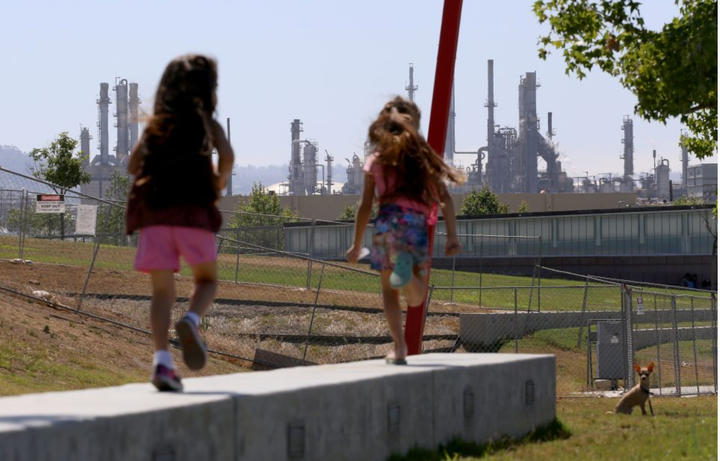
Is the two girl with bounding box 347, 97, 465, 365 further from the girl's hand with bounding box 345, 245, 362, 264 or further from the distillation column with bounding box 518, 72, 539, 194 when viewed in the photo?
the distillation column with bounding box 518, 72, 539, 194

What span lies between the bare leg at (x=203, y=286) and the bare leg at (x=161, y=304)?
124mm

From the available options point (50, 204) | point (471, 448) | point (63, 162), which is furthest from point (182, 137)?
point (63, 162)

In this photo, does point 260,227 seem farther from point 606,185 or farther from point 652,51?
A: point 606,185

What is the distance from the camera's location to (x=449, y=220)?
720cm

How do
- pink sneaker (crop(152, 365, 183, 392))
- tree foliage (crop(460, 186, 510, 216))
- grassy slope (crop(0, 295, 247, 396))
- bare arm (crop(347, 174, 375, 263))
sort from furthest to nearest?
tree foliage (crop(460, 186, 510, 216))
grassy slope (crop(0, 295, 247, 396))
bare arm (crop(347, 174, 375, 263))
pink sneaker (crop(152, 365, 183, 392))

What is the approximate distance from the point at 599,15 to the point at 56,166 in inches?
1822

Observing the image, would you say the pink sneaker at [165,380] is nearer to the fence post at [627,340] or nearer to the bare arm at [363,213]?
the bare arm at [363,213]

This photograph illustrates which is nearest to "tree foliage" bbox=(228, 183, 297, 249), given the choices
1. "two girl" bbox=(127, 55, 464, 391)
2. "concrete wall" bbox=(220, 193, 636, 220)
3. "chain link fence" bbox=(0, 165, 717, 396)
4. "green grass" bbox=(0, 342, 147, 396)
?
"chain link fence" bbox=(0, 165, 717, 396)

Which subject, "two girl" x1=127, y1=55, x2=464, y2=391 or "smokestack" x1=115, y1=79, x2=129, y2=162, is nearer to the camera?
"two girl" x1=127, y1=55, x2=464, y2=391

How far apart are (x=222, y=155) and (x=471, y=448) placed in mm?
2393

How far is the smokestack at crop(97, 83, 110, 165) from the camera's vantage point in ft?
588

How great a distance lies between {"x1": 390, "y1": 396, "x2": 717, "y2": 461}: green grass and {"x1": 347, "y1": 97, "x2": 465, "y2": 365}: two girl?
2.72 ft

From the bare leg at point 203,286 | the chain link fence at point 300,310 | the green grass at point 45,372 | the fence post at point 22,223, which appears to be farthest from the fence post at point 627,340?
the bare leg at point 203,286

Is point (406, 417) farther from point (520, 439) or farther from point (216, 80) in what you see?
point (216, 80)
